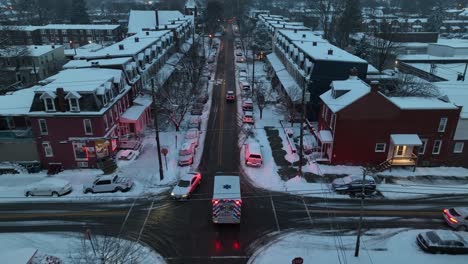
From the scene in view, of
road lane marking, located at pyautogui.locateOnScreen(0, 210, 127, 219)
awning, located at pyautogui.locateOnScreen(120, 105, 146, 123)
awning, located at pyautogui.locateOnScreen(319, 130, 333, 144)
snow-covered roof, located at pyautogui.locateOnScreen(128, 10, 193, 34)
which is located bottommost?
road lane marking, located at pyautogui.locateOnScreen(0, 210, 127, 219)

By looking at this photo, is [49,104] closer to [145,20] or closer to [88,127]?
[88,127]

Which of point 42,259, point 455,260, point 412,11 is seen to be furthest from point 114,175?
point 412,11

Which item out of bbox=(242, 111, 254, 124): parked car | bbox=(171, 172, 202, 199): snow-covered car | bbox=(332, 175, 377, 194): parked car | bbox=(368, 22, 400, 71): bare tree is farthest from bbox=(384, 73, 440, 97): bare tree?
bbox=(171, 172, 202, 199): snow-covered car

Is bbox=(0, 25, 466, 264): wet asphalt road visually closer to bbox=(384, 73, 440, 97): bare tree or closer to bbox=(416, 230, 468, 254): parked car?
bbox=(416, 230, 468, 254): parked car

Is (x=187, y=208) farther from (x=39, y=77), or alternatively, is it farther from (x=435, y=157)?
(x=39, y=77)

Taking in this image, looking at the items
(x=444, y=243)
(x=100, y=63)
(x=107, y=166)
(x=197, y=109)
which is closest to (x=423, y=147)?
(x=444, y=243)
